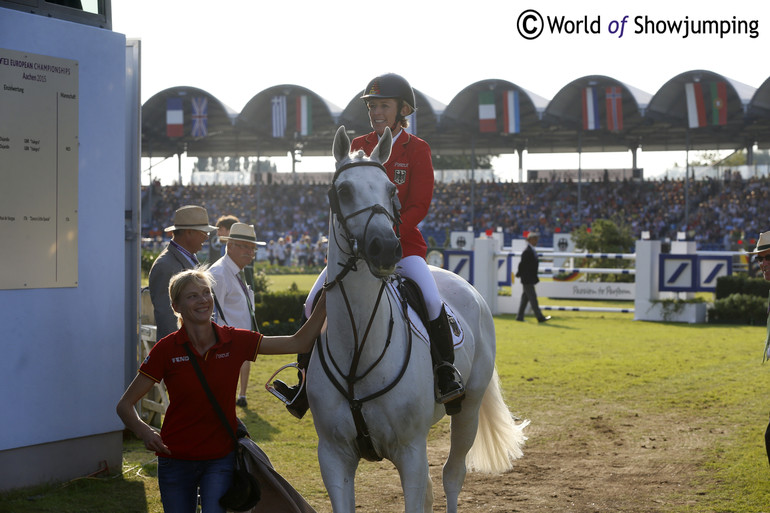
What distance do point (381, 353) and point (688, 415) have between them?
5.69m

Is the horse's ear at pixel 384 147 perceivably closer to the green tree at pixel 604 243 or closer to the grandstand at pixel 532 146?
the green tree at pixel 604 243

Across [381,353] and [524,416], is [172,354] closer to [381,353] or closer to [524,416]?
[381,353]

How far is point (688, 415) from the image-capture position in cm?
826

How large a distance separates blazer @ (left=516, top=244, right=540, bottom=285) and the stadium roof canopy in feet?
74.8

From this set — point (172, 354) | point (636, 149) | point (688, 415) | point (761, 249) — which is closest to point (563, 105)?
point (636, 149)

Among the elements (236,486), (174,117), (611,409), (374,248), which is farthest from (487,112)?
(236,486)

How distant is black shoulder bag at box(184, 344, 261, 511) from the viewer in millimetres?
3393

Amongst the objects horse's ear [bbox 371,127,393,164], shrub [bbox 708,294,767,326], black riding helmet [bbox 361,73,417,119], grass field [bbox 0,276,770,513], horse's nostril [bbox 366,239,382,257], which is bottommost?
grass field [bbox 0,276,770,513]

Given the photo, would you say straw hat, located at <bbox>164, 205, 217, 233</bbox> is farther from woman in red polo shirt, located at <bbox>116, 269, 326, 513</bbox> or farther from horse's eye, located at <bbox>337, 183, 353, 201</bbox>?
horse's eye, located at <bbox>337, 183, 353, 201</bbox>

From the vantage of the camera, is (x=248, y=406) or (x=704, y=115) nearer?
(x=248, y=406)

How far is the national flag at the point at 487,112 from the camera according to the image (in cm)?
3938

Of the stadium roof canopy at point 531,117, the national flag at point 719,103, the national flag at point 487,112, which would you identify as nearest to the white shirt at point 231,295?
the stadium roof canopy at point 531,117

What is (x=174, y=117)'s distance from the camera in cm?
4259

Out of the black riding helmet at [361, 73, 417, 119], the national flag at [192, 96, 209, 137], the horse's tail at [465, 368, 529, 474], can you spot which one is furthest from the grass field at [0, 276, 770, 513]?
the national flag at [192, 96, 209, 137]
